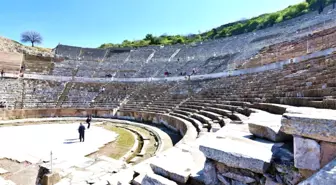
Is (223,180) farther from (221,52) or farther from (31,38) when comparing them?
(31,38)

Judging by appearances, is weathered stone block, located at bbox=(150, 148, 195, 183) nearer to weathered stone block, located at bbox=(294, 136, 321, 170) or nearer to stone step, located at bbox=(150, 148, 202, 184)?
stone step, located at bbox=(150, 148, 202, 184)

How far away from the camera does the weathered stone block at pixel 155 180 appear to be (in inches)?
106

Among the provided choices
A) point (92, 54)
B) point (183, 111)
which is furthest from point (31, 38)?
point (183, 111)

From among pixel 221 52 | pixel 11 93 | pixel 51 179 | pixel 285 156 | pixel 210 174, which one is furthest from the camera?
pixel 221 52

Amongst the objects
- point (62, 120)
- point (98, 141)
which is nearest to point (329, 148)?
point (98, 141)

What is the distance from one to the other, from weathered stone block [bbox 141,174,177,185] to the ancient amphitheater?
1cm

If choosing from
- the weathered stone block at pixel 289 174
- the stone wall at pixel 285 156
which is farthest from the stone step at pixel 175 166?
the weathered stone block at pixel 289 174

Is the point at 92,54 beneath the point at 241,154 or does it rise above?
above

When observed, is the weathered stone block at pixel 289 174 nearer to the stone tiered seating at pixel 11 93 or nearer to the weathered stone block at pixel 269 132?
the weathered stone block at pixel 269 132

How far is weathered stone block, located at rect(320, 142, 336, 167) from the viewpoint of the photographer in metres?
1.80

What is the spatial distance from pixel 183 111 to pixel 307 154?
41.7 feet

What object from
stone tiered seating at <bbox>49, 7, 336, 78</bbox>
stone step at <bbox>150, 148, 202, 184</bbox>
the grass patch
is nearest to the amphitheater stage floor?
the grass patch

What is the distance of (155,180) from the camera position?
110 inches

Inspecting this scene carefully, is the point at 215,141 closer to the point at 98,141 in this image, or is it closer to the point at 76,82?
the point at 98,141
